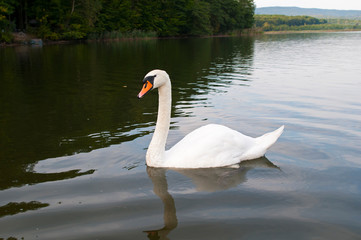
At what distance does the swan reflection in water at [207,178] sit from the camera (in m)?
4.59

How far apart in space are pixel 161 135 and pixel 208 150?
701 mm

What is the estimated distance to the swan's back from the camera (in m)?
5.34

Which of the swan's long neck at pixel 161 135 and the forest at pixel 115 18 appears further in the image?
the forest at pixel 115 18

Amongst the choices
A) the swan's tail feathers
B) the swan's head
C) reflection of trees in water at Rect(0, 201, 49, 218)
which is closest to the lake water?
reflection of trees in water at Rect(0, 201, 49, 218)

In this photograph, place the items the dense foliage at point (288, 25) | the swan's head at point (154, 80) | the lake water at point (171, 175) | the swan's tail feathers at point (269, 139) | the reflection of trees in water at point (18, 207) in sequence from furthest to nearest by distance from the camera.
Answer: the dense foliage at point (288, 25)
the swan's tail feathers at point (269, 139)
the swan's head at point (154, 80)
the reflection of trees in water at point (18, 207)
the lake water at point (171, 175)

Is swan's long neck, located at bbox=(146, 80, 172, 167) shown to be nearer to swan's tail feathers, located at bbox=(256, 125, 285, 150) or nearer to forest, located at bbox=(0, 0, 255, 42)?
swan's tail feathers, located at bbox=(256, 125, 285, 150)

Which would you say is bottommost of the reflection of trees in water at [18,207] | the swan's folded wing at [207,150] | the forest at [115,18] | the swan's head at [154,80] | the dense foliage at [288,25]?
the reflection of trees in water at [18,207]

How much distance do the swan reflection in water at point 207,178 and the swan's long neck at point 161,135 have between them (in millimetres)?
152

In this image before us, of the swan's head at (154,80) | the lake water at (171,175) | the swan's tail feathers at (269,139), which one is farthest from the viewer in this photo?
the swan's tail feathers at (269,139)

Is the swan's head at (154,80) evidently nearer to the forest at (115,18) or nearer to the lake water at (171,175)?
the lake water at (171,175)

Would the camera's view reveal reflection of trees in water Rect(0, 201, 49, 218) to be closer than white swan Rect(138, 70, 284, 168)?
Yes

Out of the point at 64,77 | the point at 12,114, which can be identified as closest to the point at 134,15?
the point at 64,77

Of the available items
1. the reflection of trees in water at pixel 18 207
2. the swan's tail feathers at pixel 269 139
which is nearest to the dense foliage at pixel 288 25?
the swan's tail feathers at pixel 269 139

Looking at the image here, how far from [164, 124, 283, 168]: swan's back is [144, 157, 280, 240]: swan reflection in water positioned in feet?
0.32
